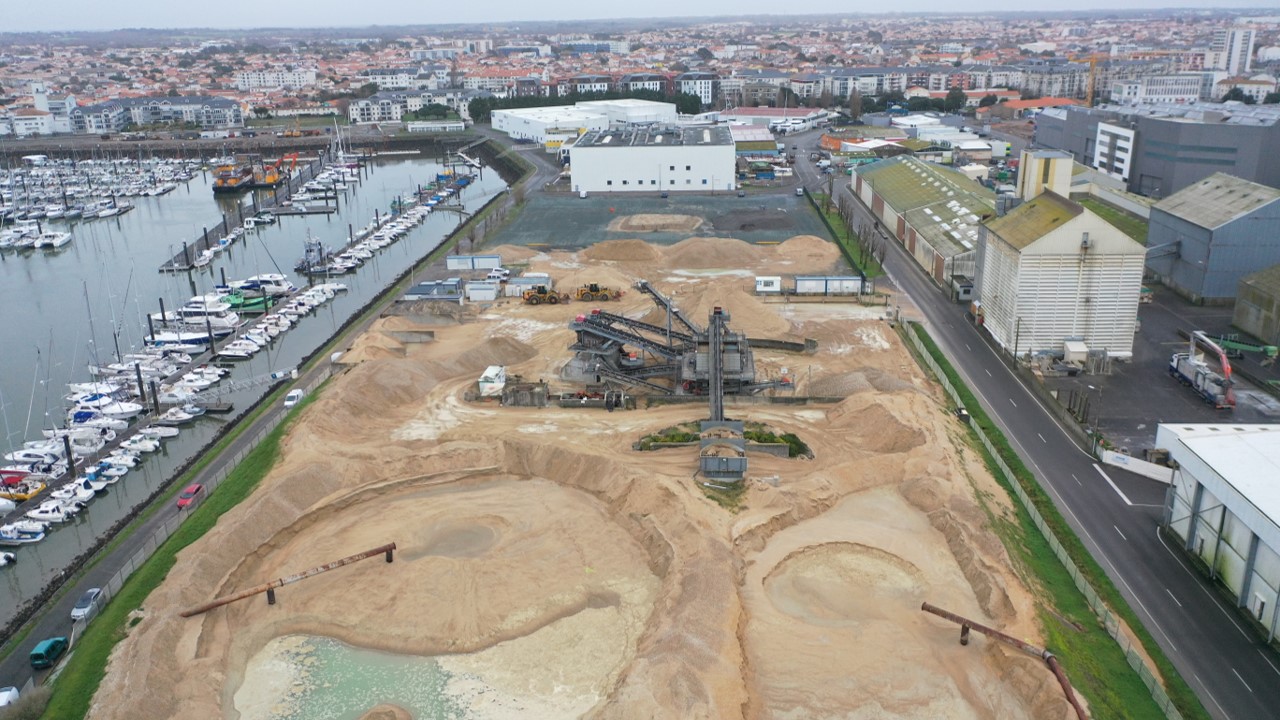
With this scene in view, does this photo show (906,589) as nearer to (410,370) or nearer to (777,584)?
(777,584)

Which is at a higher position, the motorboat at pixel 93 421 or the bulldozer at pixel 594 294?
the bulldozer at pixel 594 294

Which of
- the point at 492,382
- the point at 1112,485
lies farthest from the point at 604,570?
the point at 1112,485

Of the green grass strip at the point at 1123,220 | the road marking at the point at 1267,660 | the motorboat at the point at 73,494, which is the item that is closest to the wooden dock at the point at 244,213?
the motorboat at the point at 73,494

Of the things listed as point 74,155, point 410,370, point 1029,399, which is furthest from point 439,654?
point 74,155

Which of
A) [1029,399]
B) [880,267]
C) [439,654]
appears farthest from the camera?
[880,267]

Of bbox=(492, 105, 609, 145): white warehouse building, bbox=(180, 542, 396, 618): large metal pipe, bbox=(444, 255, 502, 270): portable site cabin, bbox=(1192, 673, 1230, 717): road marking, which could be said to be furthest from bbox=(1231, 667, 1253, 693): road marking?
bbox=(492, 105, 609, 145): white warehouse building

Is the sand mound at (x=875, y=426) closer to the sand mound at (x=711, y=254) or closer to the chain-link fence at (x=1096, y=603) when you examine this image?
the chain-link fence at (x=1096, y=603)

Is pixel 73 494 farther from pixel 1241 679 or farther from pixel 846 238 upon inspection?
pixel 846 238

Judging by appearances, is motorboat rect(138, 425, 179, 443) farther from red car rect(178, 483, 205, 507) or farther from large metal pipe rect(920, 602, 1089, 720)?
large metal pipe rect(920, 602, 1089, 720)
